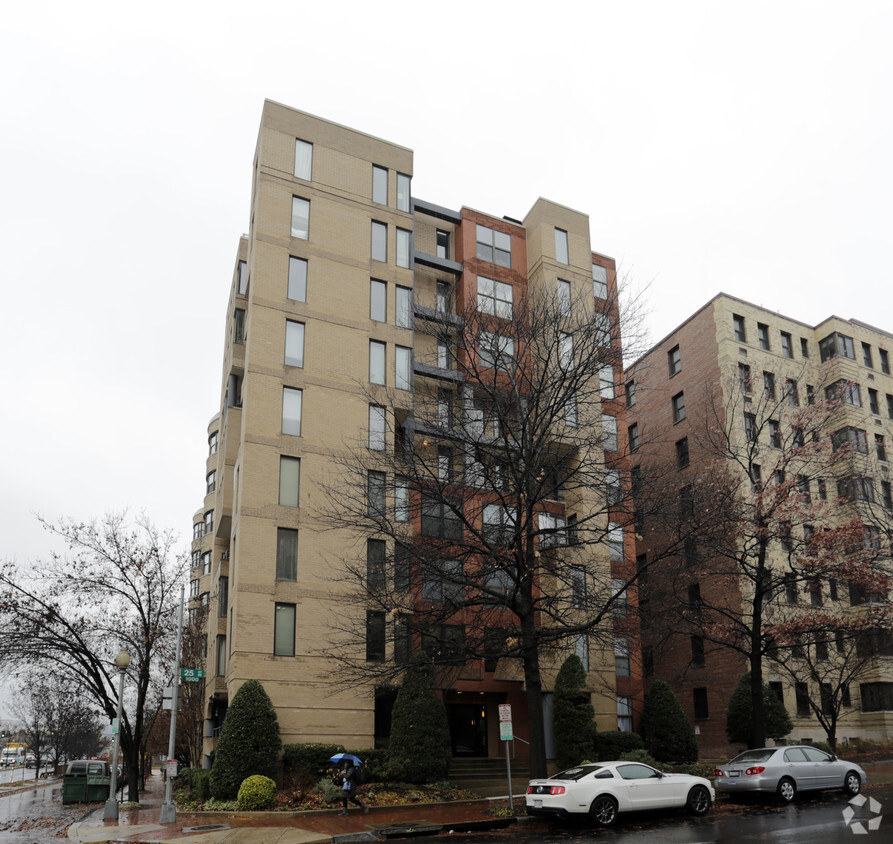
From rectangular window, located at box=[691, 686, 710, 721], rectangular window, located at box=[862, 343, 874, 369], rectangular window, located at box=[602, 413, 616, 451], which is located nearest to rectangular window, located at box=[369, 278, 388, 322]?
rectangular window, located at box=[602, 413, 616, 451]

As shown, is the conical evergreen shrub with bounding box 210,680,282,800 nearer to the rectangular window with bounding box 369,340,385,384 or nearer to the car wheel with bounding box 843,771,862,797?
the rectangular window with bounding box 369,340,385,384

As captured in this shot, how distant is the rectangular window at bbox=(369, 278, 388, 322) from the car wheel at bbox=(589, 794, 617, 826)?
20.9m

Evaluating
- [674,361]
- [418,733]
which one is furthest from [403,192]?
[418,733]

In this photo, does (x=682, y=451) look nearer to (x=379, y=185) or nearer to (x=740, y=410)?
(x=740, y=410)

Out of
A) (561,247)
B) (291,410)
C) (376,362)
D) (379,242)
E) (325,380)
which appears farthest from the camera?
(561,247)

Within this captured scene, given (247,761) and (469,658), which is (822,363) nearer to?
(469,658)

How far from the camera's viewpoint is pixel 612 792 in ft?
57.1

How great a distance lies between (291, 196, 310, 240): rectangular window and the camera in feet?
108

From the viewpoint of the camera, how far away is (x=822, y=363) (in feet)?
149

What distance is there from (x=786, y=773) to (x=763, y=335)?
103ft

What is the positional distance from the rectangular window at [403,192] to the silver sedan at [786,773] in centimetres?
2507

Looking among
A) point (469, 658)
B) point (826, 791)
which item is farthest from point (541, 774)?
point (826, 791)

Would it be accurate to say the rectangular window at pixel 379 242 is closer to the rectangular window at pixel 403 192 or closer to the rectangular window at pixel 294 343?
the rectangular window at pixel 403 192

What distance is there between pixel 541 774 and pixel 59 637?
17923mm
